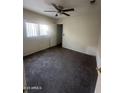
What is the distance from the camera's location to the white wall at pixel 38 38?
4.75 meters

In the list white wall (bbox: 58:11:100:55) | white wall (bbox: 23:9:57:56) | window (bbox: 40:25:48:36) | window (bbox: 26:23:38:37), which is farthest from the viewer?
window (bbox: 40:25:48:36)

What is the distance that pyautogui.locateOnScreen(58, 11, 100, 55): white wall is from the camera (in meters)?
5.15

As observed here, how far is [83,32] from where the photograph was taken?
579cm

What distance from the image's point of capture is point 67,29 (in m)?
7.02

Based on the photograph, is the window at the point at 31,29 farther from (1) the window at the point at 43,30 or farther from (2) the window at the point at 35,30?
(1) the window at the point at 43,30

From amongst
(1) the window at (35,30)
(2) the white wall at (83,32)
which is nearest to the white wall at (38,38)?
(1) the window at (35,30)

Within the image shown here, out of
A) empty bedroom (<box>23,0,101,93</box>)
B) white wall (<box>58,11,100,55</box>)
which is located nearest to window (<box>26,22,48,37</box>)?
empty bedroom (<box>23,0,101,93</box>)

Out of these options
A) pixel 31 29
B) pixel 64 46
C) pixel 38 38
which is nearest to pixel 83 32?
pixel 64 46

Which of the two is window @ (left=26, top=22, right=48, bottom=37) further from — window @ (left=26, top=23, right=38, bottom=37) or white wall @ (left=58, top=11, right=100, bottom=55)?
white wall @ (left=58, top=11, right=100, bottom=55)
